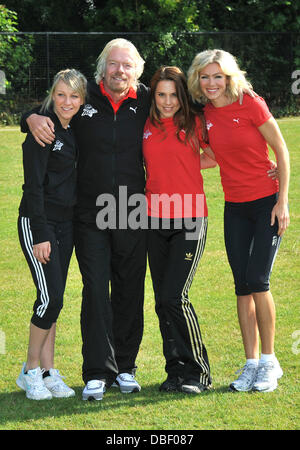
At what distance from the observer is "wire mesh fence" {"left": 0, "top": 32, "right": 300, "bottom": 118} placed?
1833 cm

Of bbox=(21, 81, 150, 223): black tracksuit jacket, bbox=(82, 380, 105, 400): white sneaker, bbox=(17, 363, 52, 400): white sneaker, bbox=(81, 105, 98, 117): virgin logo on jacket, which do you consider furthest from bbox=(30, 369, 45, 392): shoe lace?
bbox=(81, 105, 98, 117): virgin logo on jacket

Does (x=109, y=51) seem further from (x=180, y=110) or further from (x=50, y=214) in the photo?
(x=50, y=214)

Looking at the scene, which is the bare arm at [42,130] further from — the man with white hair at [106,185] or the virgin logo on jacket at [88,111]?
the virgin logo on jacket at [88,111]

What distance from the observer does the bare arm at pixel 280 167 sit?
4090 millimetres

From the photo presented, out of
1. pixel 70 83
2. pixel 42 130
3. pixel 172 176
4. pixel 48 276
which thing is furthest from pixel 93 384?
pixel 70 83

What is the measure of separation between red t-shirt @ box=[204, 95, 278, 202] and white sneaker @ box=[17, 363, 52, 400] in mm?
1528

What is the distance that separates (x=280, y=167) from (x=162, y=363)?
59.8 inches

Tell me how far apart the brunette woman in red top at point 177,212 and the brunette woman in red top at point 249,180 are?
15 centimetres

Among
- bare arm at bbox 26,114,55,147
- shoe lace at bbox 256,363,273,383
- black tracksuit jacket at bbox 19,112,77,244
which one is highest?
bare arm at bbox 26,114,55,147

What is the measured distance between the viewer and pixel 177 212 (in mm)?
4129

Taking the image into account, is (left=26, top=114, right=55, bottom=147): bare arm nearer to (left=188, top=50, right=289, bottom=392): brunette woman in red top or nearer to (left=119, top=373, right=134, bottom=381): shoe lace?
(left=188, top=50, right=289, bottom=392): brunette woman in red top

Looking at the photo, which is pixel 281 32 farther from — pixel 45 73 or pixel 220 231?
pixel 220 231
